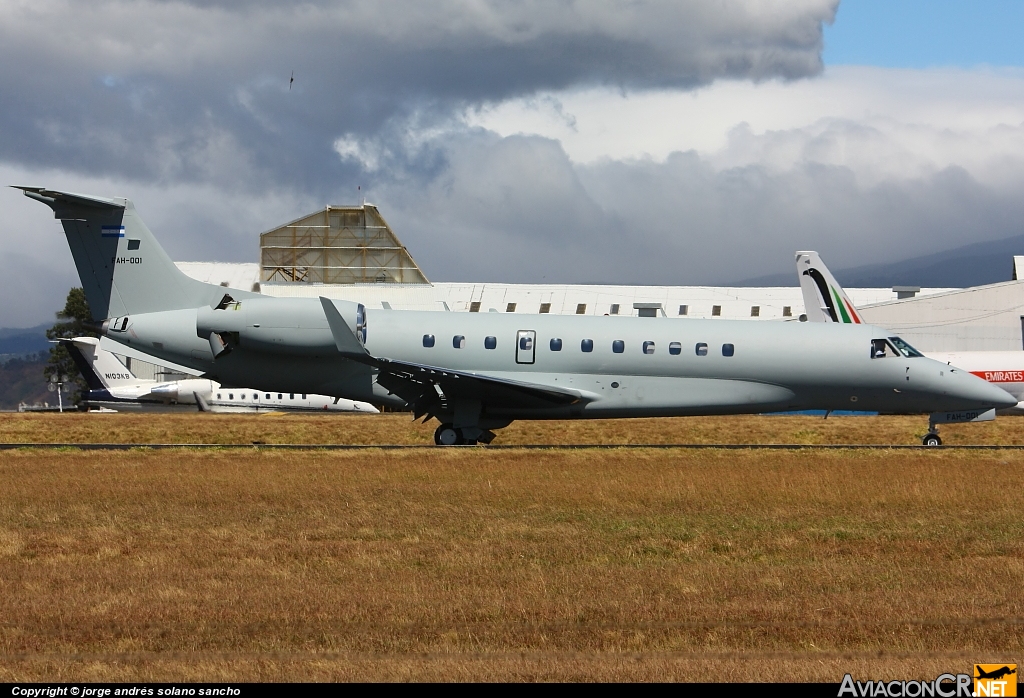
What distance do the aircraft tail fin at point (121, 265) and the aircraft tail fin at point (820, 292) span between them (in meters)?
27.5

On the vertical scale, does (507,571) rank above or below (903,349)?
below

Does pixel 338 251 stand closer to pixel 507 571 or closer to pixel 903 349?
pixel 903 349

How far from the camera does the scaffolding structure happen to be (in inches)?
2805

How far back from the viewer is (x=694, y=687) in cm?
684

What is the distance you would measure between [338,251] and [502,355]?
4808cm

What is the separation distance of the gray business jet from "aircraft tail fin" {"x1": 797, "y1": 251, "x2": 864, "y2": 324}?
776 inches

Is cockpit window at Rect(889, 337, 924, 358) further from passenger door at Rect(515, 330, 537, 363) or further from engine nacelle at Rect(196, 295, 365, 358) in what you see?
engine nacelle at Rect(196, 295, 365, 358)

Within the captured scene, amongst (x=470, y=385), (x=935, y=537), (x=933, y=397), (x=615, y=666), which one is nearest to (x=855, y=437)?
(x=933, y=397)

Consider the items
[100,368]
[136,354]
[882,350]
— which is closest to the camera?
[882,350]

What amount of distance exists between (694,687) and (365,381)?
19.3 meters

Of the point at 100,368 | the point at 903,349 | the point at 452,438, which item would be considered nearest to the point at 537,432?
the point at 452,438

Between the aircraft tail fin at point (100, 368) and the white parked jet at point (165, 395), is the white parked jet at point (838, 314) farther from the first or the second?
the aircraft tail fin at point (100, 368)

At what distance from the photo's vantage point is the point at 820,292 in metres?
46.5

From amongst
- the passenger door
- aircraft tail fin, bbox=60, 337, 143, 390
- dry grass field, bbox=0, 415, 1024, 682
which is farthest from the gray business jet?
aircraft tail fin, bbox=60, 337, 143, 390
